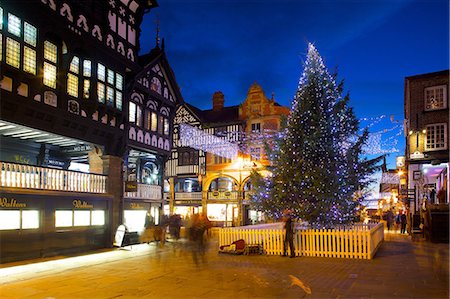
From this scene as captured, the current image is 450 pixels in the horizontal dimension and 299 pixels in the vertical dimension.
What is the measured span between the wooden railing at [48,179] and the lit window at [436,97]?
21676 mm

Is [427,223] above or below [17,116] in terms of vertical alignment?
below

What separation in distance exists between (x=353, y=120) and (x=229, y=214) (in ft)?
98.0

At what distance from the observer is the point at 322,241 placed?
53.2 feet

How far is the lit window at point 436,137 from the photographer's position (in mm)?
28156

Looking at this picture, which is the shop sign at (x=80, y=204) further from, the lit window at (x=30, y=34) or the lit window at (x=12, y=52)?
the lit window at (x=30, y=34)

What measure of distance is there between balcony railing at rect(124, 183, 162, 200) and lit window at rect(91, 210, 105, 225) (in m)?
2.54

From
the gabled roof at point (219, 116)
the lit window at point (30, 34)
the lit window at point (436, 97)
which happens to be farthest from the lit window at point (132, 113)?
the gabled roof at point (219, 116)

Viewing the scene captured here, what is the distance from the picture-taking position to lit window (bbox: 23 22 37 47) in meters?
15.9

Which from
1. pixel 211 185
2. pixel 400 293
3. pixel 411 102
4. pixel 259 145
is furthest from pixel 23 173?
pixel 211 185

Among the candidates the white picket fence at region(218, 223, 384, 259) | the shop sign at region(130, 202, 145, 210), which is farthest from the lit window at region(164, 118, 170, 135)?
the white picket fence at region(218, 223, 384, 259)

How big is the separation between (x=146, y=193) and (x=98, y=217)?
507 cm

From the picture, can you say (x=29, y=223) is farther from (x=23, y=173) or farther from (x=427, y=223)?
(x=427, y=223)

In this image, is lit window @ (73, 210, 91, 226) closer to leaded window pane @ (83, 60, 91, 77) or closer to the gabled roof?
leaded window pane @ (83, 60, 91, 77)

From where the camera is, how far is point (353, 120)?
1850 centimetres
